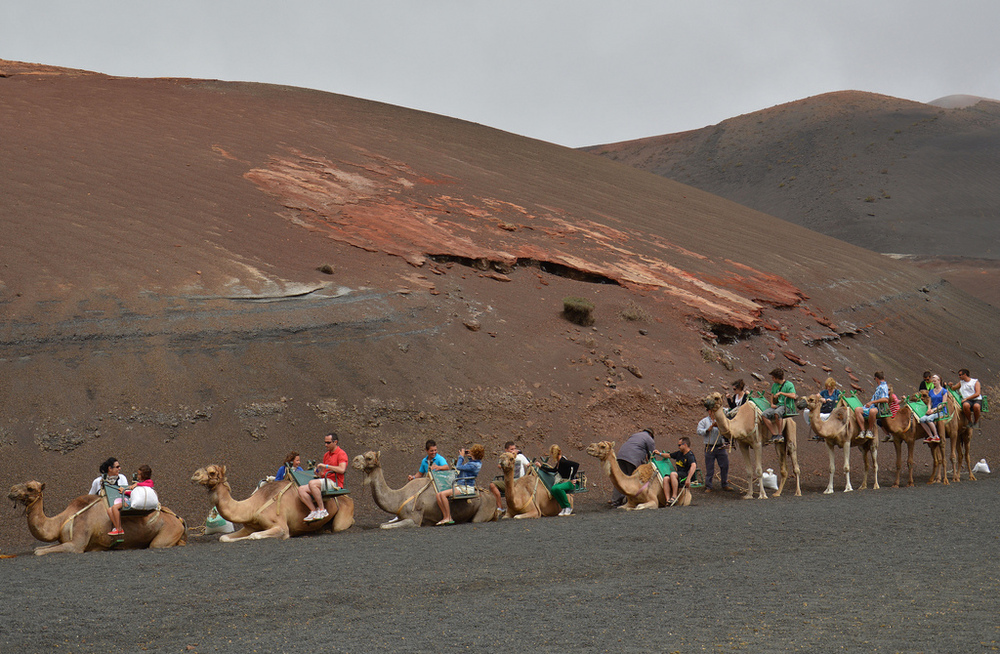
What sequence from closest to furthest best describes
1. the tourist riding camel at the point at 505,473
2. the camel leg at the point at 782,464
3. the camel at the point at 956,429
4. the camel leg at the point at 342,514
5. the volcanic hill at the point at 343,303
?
the camel leg at the point at 342,514
the tourist riding camel at the point at 505,473
the camel leg at the point at 782,464
the volcanic hill at the point at 343,303
the camel at the point at 956,429

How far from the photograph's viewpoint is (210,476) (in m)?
12.6

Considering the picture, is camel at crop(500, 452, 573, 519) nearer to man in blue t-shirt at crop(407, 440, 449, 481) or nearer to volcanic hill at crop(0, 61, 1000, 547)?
man in blue t-shirt at crop(407, 440, 449, 481)

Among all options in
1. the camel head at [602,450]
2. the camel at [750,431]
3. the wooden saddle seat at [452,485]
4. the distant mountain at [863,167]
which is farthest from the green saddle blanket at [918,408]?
the distant mountain at [863,167]

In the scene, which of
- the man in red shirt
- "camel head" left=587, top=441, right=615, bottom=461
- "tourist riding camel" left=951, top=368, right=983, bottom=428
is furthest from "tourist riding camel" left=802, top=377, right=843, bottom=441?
the man in red shirt

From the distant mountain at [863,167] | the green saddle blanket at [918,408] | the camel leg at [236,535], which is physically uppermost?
the distant mountain at [863,167]

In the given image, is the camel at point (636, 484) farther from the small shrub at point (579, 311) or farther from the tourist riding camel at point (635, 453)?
the small shrub at point (579, 311)

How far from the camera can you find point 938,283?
42.0 m

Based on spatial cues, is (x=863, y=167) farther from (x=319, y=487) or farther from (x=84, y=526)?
(x=84, y=526)

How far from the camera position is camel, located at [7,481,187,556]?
38.7 feet

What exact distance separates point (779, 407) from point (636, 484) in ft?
11.5

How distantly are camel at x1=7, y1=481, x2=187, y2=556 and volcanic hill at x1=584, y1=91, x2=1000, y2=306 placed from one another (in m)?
55.5

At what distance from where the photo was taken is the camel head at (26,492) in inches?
460

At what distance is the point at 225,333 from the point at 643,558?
39.0 feet

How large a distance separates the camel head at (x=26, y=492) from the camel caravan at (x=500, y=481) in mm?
17
